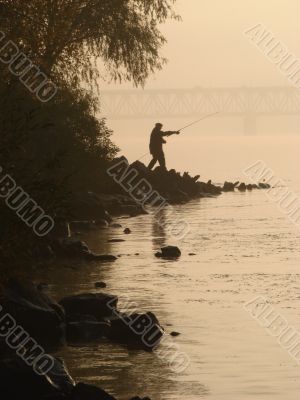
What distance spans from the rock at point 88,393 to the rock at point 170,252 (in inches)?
561

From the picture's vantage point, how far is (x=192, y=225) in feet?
116

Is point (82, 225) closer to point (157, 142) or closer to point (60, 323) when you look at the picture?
point (157, 142)

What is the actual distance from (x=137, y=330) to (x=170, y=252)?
9971mm

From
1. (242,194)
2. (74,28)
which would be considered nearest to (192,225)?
(74,28)

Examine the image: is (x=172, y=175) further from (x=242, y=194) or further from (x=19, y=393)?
(x=19, y=393)

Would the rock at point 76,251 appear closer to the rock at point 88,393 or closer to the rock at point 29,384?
the rock at point 29,384

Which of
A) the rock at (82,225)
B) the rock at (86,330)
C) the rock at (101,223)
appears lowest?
the rock at (86,330)

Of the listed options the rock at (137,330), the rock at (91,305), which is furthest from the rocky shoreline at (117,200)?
the rock at (137,330)

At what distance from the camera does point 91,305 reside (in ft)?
62.5

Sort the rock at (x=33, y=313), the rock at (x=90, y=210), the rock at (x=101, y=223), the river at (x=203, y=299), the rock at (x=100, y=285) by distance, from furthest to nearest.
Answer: the rock at (x=90, y=210)
the rock at (x=101, y=223)
the rock at (x=100, y=285)
the rock at (x=33, y=313)
the river at (x=203, y=299)

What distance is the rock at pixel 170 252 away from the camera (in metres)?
27.7

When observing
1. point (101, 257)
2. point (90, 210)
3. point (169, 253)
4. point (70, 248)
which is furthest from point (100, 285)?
point (90, 210)

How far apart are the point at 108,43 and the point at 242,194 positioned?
10202 mm

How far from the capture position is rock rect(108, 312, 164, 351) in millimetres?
17531
